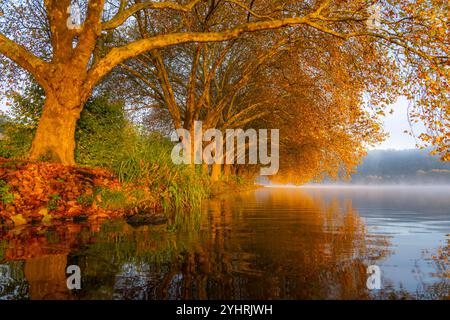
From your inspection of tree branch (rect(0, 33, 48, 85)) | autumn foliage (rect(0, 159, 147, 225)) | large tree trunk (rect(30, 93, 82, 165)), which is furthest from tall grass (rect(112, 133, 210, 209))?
tree branch (rect(0, 33, 48, 85))

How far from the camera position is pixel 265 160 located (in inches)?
1918

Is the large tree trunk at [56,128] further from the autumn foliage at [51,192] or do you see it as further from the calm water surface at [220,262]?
the calm water surface at [220,262]

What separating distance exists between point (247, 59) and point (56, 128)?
58.5ft

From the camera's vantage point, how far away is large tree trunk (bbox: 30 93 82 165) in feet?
37.5

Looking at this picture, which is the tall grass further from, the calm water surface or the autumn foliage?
the calm water surface

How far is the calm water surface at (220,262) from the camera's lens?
3.56 meters

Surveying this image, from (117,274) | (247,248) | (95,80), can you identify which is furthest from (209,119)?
(117,274)

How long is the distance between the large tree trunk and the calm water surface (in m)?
4.32

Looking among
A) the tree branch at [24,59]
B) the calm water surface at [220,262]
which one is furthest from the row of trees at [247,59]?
the calm water surface at [220,262]

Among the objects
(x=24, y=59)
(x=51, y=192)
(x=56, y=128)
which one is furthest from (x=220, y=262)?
(x=24, y=59)

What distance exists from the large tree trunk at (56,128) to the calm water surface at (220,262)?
14.2 feet

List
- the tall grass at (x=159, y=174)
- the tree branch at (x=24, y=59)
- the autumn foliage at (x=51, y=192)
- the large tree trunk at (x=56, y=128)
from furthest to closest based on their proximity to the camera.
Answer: the tall grass at (x=159, y=174), the large tree trunk at (x=56, y=128), the tree branch at (x=24, y=59), the autumn foliage at (x=51, y=192)

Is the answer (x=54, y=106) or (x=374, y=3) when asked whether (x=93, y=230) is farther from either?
(x=374, y=3)

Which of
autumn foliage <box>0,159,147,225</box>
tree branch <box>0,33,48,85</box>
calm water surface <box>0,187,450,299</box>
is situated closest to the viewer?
calm water surface <box>0,187,450,299</box>
